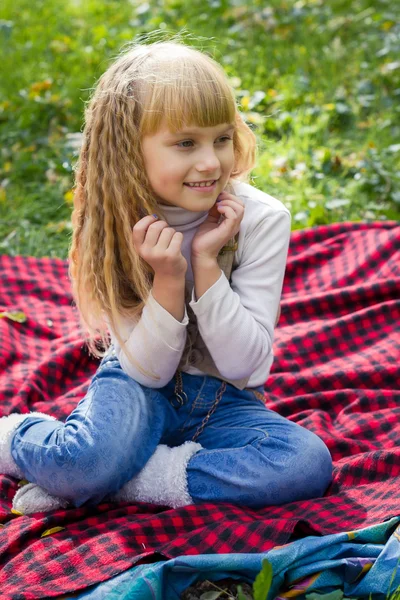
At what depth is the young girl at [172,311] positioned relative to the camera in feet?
6.47

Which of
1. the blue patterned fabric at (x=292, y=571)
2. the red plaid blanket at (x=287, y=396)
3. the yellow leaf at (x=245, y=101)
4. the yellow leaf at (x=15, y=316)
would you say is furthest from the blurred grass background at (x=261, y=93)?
the blue patterned fabric at (x=292, y=571)

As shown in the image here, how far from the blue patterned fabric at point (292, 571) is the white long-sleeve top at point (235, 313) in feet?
1.57

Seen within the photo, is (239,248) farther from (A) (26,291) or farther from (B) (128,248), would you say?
(A) (26,291)

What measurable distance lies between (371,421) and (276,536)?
2.14ft

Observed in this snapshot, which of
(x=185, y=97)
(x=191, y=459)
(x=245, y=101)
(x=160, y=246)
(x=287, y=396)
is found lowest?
(x=287, y=396)

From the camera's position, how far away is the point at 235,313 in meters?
1.98

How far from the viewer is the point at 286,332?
2.90 meters

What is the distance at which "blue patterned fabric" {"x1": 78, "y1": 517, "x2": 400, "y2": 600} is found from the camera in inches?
66.1

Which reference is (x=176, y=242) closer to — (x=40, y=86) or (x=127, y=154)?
(x=127, y=154)

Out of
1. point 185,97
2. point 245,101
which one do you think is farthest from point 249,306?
point 245,101

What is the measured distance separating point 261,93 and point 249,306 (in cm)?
265

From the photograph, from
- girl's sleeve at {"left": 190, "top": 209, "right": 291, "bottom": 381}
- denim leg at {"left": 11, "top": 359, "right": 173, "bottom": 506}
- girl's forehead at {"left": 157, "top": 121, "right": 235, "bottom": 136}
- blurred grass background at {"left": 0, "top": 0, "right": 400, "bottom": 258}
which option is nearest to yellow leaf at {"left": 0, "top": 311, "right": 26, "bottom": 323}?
blurred grass background at {"left": 0, "top": 0, "right": 400, "bottom": 258}

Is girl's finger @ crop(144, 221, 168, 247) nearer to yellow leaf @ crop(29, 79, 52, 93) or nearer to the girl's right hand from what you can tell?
the girl's right hand

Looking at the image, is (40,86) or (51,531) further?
(40,86)
